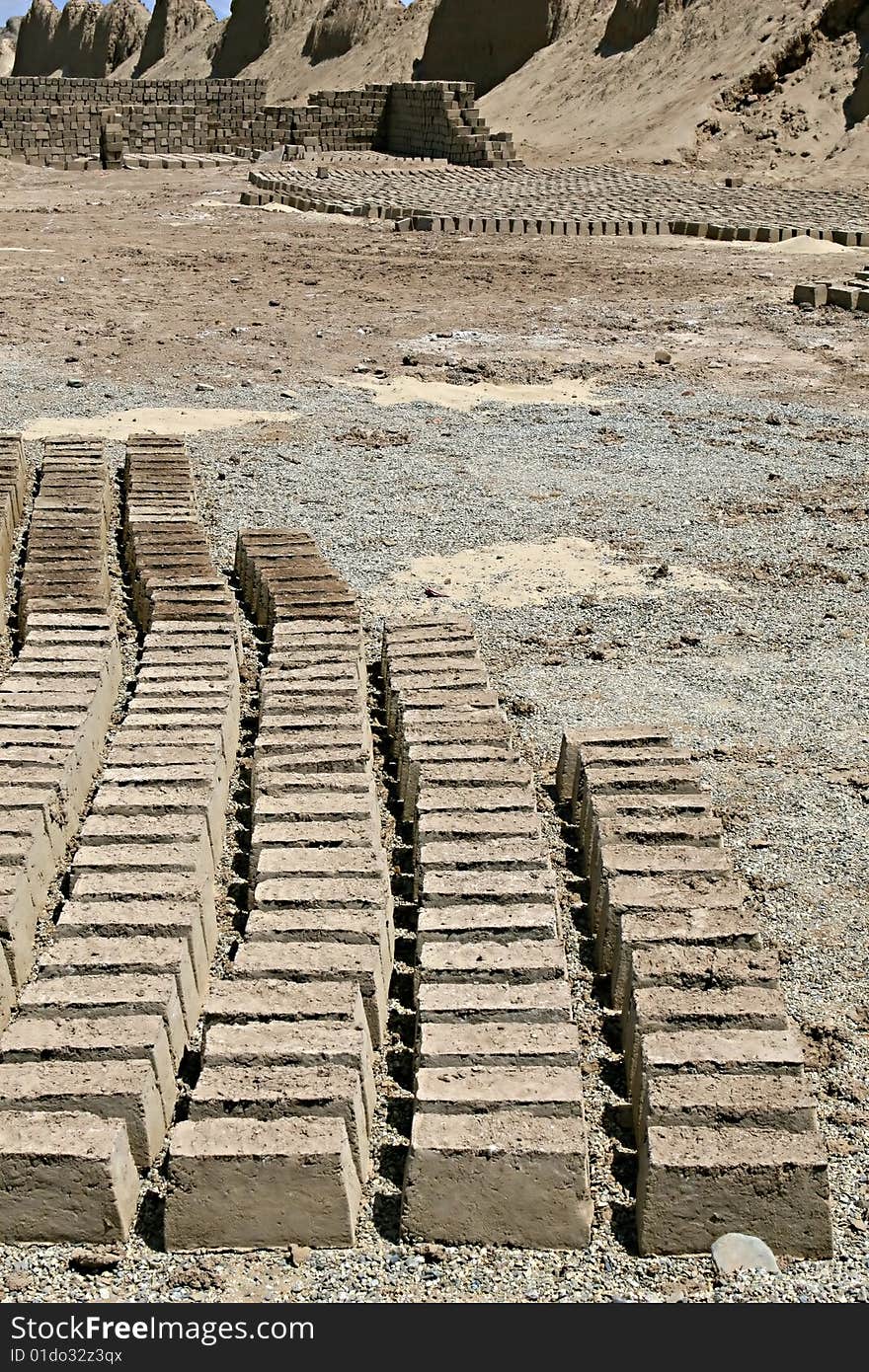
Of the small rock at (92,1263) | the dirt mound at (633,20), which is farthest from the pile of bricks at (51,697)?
the dirt mound at (633,20)

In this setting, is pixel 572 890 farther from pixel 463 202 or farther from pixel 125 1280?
pixel 463 202

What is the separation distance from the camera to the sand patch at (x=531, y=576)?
8.09 m

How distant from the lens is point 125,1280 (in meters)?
3.50

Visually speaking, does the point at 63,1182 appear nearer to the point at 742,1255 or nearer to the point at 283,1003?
the point at 283,1003

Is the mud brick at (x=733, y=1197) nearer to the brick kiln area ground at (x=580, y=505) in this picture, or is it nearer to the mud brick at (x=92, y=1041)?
the brick kiln area ground at (x=580, y=505)

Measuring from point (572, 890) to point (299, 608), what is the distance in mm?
2757

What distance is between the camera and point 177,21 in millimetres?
63500

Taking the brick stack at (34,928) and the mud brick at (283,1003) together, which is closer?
the brick stack at (34,928)

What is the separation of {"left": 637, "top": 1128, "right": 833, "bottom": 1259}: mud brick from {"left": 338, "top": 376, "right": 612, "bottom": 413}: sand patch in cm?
882

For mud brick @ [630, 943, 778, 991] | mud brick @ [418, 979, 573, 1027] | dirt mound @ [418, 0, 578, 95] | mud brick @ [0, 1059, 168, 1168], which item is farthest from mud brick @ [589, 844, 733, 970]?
dirt mound @ [418, 0, 578, 95]

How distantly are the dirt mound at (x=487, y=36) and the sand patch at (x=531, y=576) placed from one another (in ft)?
113

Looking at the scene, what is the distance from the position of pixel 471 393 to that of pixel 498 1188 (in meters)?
9.44

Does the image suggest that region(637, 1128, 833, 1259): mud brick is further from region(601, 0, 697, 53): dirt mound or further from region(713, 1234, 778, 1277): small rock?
region(601, 0, 697, 53): dirt mound

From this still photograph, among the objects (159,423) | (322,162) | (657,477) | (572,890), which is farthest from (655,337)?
(322,162)
